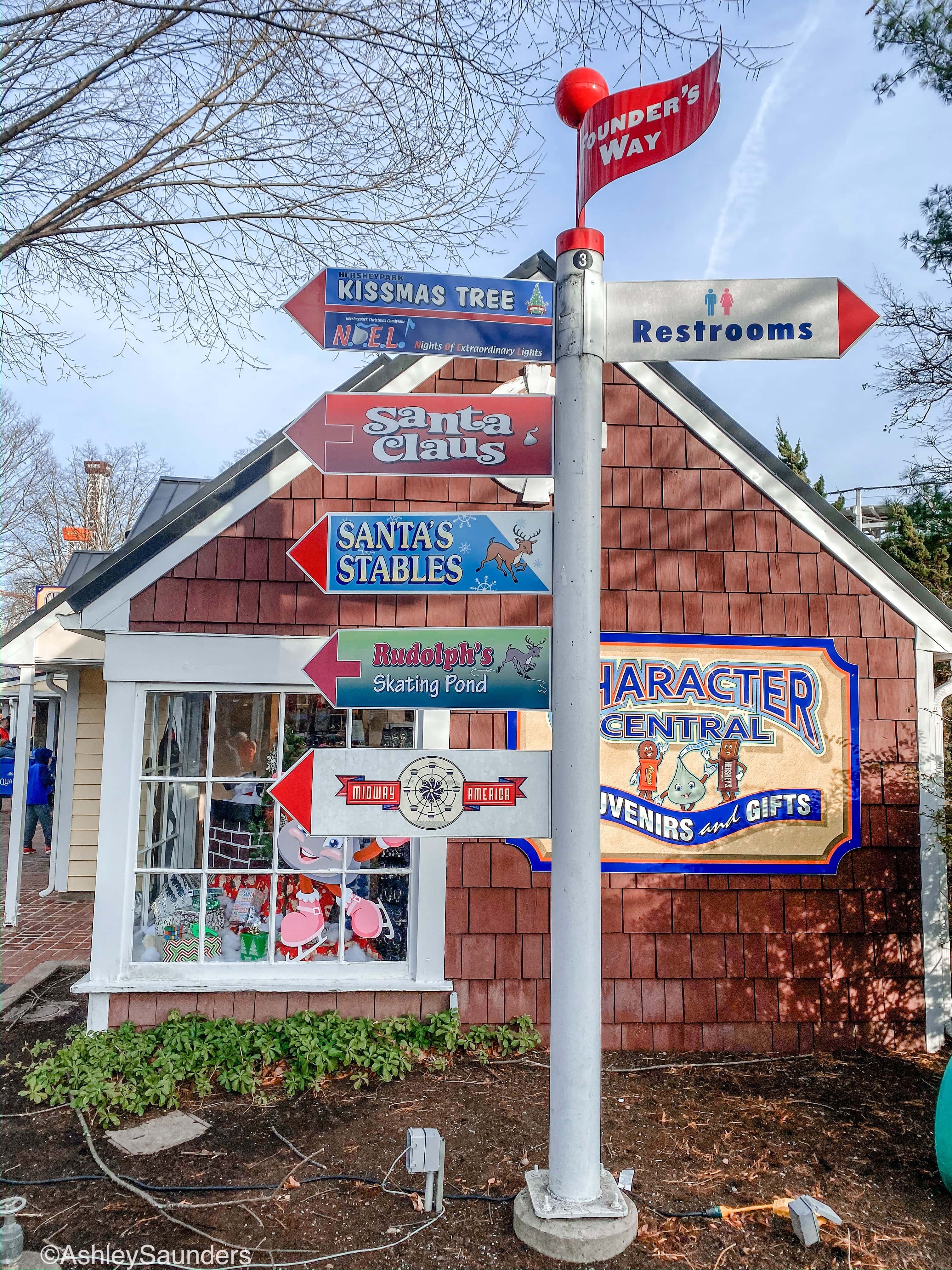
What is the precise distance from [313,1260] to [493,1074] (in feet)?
6.15

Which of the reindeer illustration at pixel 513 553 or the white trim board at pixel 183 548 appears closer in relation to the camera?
the reindeer illustration at pixel 513 553

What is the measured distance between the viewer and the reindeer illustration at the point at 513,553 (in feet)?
11.8

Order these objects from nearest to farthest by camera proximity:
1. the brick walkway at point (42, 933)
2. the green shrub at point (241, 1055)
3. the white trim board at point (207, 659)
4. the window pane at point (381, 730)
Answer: the green shrub at point (241, 1055) < the white trim board at point (207, 659) < the window pane at point (381, 730) < the brick walkway at point (42, 933)

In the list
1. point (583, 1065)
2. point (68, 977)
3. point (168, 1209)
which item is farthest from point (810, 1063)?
point (68, 977)

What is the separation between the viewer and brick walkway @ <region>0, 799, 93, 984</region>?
7.29m

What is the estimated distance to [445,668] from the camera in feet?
11.8

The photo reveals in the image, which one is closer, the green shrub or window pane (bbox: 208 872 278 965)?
the green shrub

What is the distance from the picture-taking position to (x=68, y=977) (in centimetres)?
693

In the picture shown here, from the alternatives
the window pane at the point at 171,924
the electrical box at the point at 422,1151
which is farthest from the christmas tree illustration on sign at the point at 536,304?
the window pane at the point at 171,924

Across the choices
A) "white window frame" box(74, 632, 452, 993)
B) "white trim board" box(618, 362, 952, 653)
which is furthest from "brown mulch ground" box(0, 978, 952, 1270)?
"white trim board" box(618, 362, 952, 653)

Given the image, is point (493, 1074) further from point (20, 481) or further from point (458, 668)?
point (20, 481)

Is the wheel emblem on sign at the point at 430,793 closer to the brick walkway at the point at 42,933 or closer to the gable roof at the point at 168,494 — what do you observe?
the brick walkway at the point at 42,933

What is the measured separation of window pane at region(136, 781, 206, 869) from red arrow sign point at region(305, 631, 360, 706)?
2.36 m

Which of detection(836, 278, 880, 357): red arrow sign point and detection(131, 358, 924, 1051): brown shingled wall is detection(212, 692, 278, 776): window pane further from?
detection(836, 278, 880, 357): red arrow sign point
